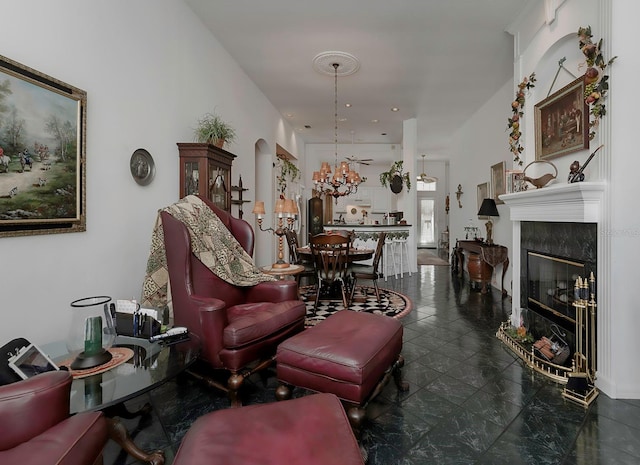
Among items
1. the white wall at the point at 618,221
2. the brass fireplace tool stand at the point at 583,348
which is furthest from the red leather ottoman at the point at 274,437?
the white wall at the point at 618,221

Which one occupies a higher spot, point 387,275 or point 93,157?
point 93,157

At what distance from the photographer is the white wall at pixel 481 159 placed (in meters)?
5.10

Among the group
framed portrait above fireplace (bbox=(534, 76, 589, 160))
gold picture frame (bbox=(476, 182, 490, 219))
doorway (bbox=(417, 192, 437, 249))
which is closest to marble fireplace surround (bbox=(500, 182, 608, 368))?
framed portrait above fireplace (bbox=(534, 76, 589, 160))

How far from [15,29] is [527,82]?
13.6 ft

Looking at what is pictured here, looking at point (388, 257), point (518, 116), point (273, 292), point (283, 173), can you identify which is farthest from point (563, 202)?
point (283, 173)

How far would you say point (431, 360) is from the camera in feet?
9.04

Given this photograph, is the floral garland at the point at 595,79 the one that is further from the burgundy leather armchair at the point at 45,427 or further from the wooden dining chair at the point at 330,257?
the burgundy leather armchair at the point at 45,427

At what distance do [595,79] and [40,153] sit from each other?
3686mm

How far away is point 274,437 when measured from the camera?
1127mm

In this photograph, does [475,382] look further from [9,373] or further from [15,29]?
[15,29]

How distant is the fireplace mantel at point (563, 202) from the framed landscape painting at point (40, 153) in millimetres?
3432

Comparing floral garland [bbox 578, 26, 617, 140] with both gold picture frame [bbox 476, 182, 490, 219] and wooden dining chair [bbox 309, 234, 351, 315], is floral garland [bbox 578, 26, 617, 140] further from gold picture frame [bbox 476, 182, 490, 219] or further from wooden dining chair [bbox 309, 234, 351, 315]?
gold picture frame [bbox 476, 182, 490, 219]

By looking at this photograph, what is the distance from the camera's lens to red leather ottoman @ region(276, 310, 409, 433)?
172 centimetres

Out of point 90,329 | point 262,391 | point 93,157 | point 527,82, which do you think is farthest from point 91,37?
point 527,82
